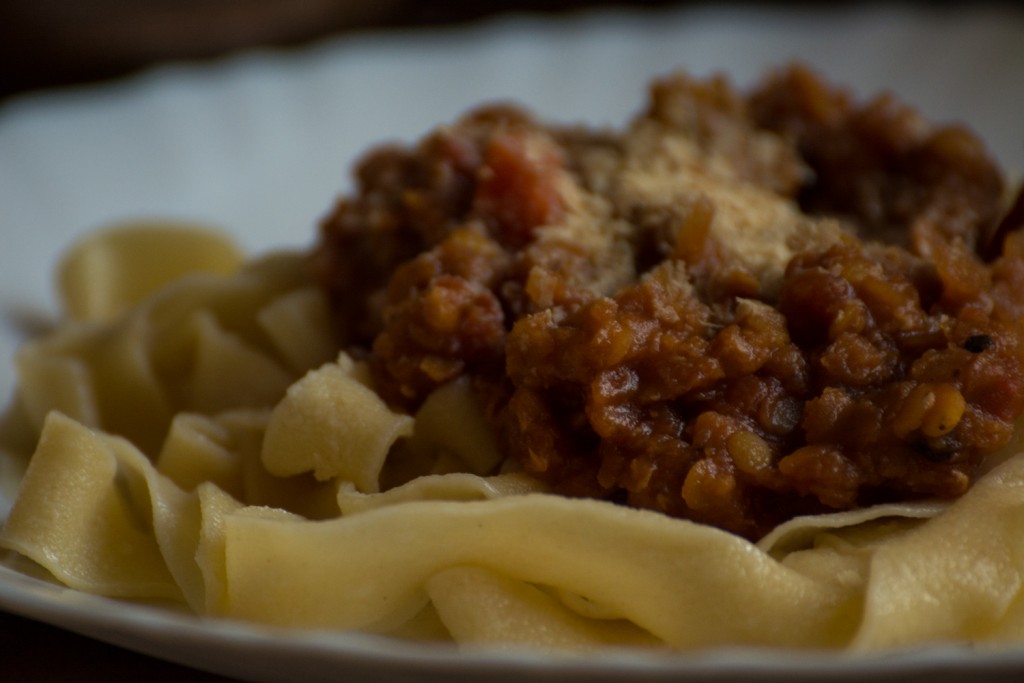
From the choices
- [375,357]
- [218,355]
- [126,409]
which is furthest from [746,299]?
[126,409]

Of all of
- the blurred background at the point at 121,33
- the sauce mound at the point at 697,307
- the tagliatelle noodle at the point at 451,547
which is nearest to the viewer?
the tagliatelle noodle at the point at 451,547

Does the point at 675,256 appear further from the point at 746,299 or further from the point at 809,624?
the point at 809,624

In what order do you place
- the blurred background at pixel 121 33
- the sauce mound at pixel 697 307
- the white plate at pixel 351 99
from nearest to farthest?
the sauce mound at pixel 697 307, the white plate at pixel 351 99, the blurred background at pixel 121 33

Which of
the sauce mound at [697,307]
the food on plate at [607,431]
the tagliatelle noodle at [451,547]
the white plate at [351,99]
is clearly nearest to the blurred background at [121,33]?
the white plate at [351,99]

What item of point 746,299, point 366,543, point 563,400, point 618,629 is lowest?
point 618,629

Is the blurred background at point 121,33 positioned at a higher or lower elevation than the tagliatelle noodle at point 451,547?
higher

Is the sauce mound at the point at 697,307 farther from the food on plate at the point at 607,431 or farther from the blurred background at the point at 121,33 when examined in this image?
the blurred background at the point at 121,33
